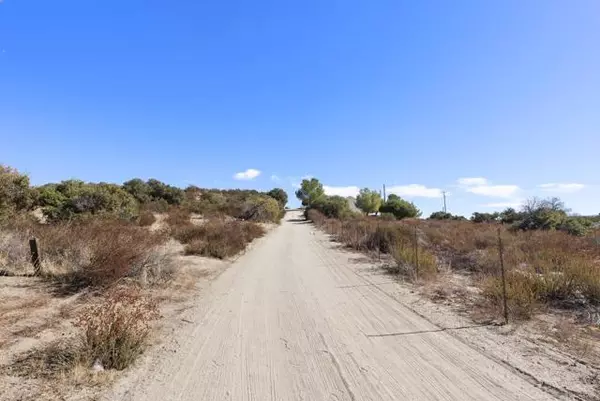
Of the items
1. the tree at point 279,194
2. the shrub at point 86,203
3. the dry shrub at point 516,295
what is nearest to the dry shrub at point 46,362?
the dry shrub at point 516,295

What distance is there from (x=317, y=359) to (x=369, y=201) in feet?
250

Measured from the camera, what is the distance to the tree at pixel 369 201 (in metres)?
80.4

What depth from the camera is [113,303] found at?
18.5 feet

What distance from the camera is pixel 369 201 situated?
80.2m

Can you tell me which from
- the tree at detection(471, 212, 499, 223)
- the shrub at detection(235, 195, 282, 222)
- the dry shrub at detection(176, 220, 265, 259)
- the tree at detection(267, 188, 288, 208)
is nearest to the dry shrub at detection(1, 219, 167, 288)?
the dry shrub at detection(176, 220, 265, 259)

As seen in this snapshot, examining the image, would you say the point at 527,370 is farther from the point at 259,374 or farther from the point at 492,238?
the point at 492,238

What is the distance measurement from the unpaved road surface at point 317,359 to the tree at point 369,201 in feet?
237

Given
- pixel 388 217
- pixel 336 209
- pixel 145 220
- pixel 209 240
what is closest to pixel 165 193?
pixel 145 220

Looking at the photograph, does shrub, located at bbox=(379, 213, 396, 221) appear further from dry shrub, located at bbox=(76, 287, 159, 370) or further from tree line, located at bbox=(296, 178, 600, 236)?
dry shrub, located at bbox=(76, 287, 159, 370)

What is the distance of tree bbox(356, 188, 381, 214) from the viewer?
80.4 m

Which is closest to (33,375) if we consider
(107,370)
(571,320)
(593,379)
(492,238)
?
(107,370)

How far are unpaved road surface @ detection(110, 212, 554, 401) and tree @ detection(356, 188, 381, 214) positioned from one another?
7217 cm

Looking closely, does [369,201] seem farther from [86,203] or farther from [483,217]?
[86,203]

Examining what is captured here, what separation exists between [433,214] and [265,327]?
65.8 m
